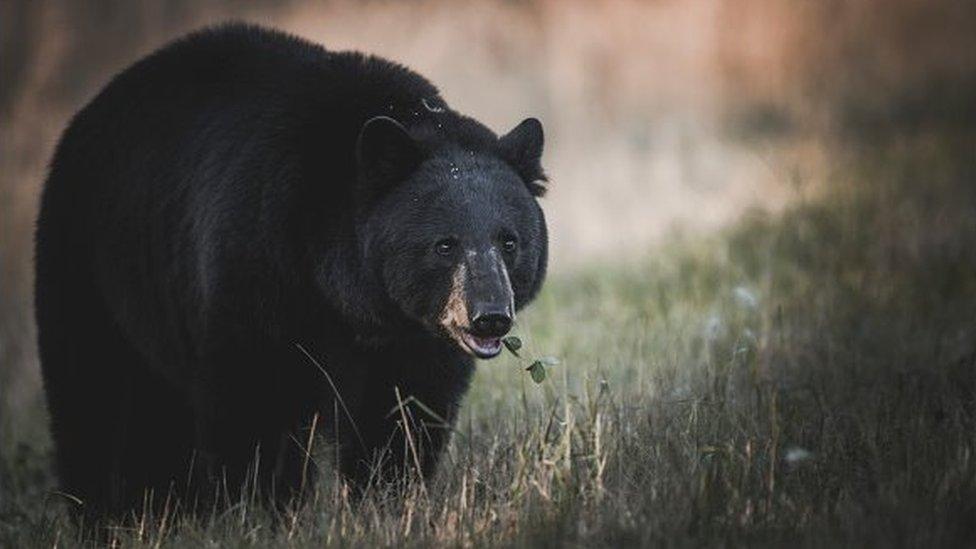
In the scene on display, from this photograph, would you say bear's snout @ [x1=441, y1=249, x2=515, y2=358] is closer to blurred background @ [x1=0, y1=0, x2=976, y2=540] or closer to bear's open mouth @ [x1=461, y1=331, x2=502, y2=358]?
Answer: bear's open mouth @ [x1=461, y1=331, x2=502, y2=358]

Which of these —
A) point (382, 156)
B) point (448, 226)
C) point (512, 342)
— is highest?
point (382, 156)

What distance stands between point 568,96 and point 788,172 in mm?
2335

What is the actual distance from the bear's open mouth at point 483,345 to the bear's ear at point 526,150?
28.7 inches

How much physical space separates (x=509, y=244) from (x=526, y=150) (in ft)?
1.57

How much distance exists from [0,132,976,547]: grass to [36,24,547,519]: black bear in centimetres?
26

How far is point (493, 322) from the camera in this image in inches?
191

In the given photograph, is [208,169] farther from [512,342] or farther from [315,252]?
[512,342]

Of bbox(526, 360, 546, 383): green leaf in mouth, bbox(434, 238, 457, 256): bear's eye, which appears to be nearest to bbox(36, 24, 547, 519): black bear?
bbox(434, 238, 457, 256): bear's eye

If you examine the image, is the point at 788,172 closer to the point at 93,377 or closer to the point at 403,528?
the point at 93,377

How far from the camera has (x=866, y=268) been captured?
9.70 metres

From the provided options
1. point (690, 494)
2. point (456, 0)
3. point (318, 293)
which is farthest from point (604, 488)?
point (456, 0)

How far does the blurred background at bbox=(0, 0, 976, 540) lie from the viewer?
1244 centimetres

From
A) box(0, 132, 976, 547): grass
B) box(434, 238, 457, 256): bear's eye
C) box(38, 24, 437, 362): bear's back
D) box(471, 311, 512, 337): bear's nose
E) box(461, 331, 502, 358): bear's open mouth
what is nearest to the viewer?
box(0, 132, 976, 547): grass

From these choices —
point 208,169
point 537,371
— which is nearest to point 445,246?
point 537,371
